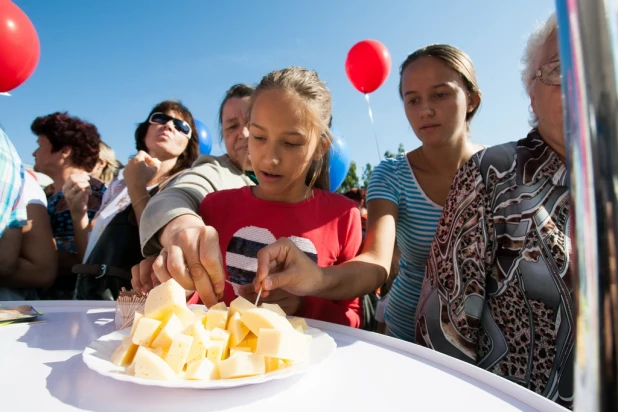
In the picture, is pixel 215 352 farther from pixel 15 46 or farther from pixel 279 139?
pixel 15 46

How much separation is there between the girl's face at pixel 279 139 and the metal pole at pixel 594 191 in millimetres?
1267

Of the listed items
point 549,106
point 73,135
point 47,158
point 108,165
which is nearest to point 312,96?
point 549,106

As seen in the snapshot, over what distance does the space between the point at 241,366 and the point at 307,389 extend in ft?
0.39

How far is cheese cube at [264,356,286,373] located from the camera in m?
0.71

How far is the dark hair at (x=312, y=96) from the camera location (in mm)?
1570

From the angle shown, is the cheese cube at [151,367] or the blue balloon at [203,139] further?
the blue balloon at [203,139]

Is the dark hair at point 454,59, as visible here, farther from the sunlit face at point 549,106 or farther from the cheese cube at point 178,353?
the cheese cube at point 178,353

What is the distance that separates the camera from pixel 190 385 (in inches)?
24.2

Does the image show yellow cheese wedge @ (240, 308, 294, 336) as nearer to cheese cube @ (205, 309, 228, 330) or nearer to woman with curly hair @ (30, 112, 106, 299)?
cheese cube @ (205, 309, 228, 330)

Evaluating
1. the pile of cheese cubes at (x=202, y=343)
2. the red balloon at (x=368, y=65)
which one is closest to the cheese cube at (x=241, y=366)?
the pile of cheese cubes at (x=202, y=343)

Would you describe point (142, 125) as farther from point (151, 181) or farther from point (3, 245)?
point (3, 245)

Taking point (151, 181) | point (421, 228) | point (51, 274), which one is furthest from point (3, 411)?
point (51, 274)

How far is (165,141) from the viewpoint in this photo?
7.77ft

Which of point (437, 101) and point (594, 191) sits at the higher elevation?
point (437, 101)
